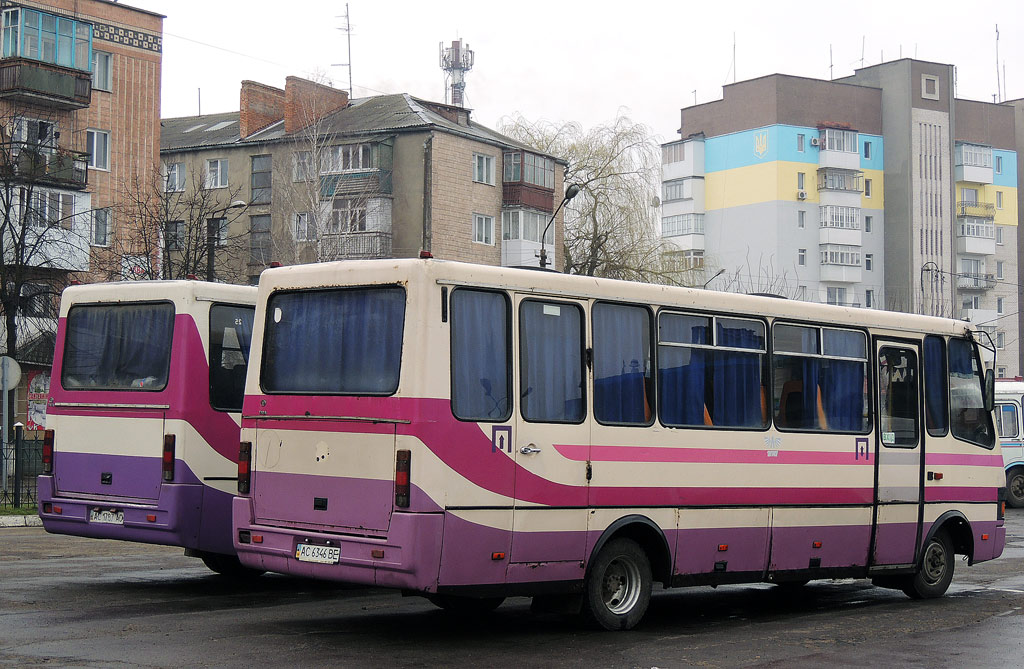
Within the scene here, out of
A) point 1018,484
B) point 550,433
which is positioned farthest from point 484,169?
point 550,433

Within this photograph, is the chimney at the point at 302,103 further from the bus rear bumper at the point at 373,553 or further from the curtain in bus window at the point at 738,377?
the bus rear bumper at the point at 373,553

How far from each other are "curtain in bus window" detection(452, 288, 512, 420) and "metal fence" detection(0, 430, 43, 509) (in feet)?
52.6

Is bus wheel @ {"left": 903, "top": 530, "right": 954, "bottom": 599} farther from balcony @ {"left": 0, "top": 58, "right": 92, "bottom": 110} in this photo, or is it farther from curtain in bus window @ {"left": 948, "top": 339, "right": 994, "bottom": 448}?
balcony @ {"left": 0, "top": 58, "right": 92, "bottom": 110}

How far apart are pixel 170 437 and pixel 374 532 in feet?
12.4

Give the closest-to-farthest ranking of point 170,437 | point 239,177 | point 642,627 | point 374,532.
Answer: point 374,532
point 642,627
point 170,437
point 239,177

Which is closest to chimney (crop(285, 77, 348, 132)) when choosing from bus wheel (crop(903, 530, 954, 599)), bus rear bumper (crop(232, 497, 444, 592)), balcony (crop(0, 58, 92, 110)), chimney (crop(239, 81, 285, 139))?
chimney (crop(239, 81, 285, 139))

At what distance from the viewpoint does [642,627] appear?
1131 cm

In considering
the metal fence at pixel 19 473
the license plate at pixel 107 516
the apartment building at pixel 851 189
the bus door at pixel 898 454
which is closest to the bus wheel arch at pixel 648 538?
the bus door at pixel 898 454

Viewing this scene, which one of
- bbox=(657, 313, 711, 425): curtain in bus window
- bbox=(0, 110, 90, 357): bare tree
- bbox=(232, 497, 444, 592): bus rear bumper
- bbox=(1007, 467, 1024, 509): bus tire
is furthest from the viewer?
bbox=(1007, 467, 1024, 509): bus tire

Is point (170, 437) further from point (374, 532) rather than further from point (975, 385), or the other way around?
point (975, 385)

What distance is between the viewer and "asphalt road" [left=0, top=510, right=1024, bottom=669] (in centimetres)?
941

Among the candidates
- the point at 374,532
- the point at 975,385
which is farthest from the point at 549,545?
the point at 975,385

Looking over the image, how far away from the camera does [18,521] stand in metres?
21.9

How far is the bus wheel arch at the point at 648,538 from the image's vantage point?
10.7 metres
